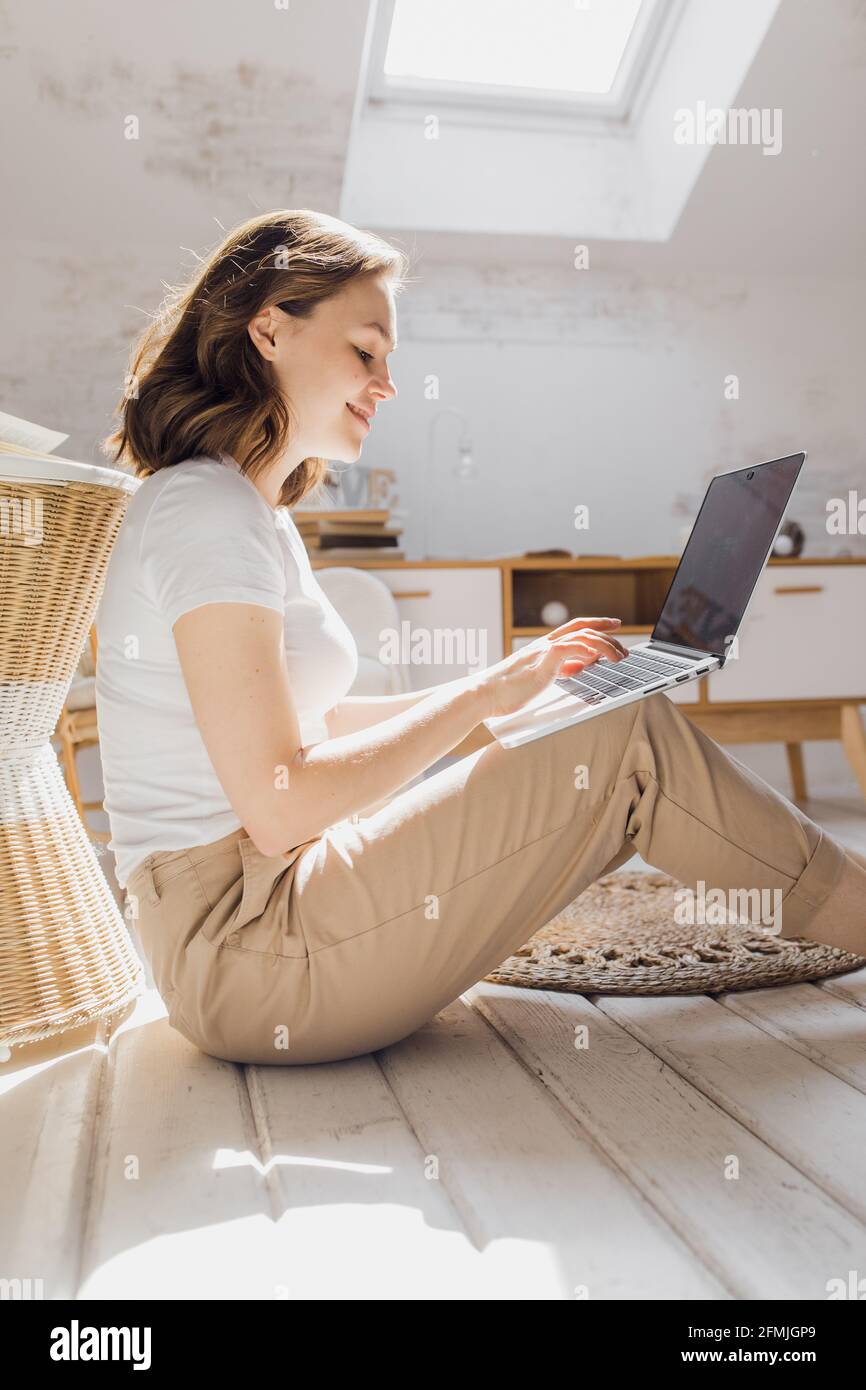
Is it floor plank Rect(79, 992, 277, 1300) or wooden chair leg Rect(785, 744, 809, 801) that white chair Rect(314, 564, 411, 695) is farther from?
floor plank Rect(79, 992, 277, 1300)

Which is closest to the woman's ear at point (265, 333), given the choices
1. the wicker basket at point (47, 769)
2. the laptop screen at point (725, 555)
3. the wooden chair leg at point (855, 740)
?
the wicker basket at point (47, 769)

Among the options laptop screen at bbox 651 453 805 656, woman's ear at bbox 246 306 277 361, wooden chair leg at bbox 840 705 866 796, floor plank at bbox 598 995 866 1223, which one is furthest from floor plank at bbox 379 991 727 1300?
wooden chair leg at bbox 840 705 866 796

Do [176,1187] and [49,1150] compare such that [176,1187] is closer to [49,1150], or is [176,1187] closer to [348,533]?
[49,1150]

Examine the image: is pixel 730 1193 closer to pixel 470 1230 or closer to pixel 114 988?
pixel 470 1230

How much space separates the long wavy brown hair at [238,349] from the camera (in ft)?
4.20

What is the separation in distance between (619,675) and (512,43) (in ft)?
10.3

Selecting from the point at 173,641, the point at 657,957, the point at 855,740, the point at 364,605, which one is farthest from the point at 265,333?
the point at 855,740

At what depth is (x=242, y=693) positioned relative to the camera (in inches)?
43.4

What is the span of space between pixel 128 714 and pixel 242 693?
0.68 ft

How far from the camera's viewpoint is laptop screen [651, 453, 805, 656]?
1.35 metres

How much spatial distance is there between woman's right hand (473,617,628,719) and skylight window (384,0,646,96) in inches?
119

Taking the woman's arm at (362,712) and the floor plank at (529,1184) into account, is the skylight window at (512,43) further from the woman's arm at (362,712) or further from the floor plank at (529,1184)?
the floor plank at (529,1184)

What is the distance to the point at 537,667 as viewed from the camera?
48.6 inches

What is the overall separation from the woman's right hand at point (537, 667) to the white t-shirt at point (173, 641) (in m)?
0.19
